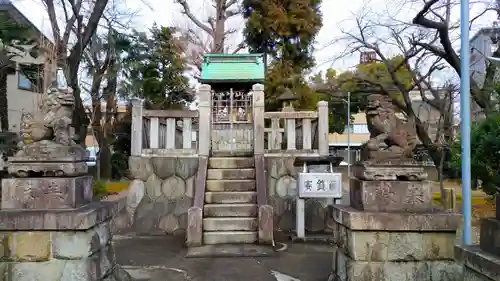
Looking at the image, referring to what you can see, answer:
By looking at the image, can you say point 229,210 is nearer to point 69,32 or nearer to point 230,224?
point 230,224

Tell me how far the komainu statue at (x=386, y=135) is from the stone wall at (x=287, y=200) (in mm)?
5250

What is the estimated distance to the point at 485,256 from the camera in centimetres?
337

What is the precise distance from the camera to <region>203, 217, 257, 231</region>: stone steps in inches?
333

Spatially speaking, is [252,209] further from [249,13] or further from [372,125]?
[249,13]

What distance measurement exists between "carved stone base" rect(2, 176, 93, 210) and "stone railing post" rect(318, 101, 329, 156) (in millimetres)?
7000

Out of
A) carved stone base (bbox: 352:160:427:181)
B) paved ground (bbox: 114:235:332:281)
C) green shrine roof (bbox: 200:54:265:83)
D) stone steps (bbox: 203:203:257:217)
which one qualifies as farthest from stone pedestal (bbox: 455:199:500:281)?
green shrine roof (bbox: 200:54:265:83)

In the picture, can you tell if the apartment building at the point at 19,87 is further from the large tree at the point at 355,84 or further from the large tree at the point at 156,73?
the large tree at the point at 355,84

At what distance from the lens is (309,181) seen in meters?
8.82

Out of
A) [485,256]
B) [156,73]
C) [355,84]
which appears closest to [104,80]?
[156,73]

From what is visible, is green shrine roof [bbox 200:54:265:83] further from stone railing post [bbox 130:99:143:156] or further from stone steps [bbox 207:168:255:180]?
stone steps [bbox 207:168:255:180]

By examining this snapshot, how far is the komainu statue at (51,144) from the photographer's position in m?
4.65

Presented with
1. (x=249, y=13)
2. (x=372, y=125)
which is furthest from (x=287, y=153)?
(x=249, y=13)

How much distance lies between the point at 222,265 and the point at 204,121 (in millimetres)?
4355

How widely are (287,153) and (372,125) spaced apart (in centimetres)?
552
